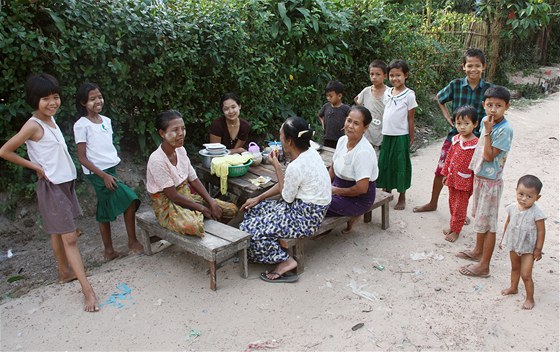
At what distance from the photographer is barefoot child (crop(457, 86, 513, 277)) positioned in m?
3.61

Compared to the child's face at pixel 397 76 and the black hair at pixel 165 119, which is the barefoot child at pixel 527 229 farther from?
the black hair at pixel 165 119

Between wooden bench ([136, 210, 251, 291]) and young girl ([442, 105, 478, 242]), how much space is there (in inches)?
83.0

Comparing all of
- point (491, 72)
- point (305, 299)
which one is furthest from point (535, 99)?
point (305, 299)

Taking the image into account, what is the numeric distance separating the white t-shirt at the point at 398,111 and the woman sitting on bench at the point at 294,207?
1539 millimetres

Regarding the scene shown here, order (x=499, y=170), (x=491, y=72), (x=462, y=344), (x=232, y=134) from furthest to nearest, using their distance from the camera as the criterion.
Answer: (x=491, y=72) < (x=232, y=134) < (x=499, y=170) < (x=462, y=344)

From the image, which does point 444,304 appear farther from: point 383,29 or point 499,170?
point 383,29

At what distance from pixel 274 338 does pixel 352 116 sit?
2.01m

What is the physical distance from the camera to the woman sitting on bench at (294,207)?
12.1 feet

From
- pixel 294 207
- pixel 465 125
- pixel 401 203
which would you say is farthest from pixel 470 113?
pixel 294 207

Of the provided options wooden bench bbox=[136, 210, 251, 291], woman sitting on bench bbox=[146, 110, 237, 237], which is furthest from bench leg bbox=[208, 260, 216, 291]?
woman sitting on bench bbox=[146, 110, 237, 237]

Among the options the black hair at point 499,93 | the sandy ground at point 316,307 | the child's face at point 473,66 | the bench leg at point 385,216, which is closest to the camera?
the sandy ground at point 316,307

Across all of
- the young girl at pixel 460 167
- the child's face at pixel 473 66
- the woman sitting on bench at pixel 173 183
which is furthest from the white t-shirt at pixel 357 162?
the child's face at pixel 473 66

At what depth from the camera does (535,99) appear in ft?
36.3

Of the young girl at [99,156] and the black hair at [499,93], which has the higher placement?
the black hair at [499,93]
